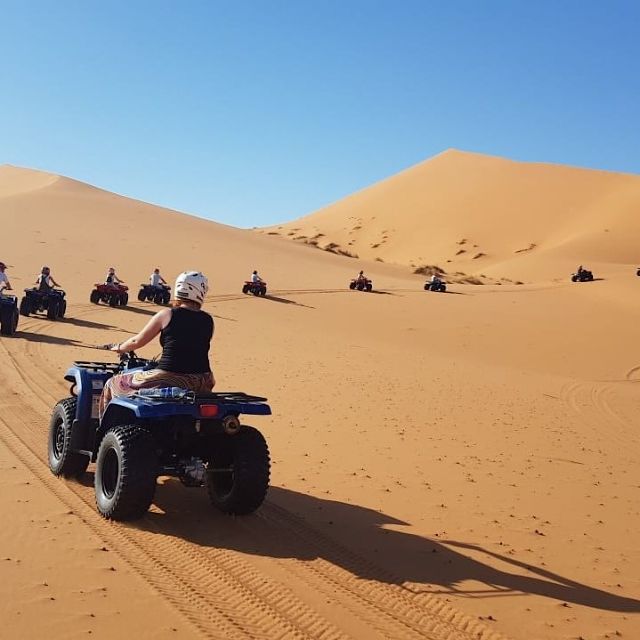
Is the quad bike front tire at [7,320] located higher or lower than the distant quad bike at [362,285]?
lower

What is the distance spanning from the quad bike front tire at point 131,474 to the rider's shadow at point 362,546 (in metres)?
0.18

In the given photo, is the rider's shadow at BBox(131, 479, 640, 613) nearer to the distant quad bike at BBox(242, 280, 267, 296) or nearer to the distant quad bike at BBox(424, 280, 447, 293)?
the distant quad bike at BBox(242, 280, 267, 296)

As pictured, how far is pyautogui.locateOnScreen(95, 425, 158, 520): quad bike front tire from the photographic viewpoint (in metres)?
5.32

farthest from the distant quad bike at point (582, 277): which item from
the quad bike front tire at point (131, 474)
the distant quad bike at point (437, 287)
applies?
the quad bike front tire at point (131, 474)

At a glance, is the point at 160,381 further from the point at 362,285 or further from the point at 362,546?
the point at 362,285

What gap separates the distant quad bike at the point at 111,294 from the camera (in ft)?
75.8

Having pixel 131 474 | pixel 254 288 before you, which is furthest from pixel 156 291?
pixel 131 474

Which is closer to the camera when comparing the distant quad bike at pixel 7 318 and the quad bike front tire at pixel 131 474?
the quad bike front tire at pixel 131 474

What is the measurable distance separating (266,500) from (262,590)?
77.1 inches

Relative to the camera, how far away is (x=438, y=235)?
69.1 metres

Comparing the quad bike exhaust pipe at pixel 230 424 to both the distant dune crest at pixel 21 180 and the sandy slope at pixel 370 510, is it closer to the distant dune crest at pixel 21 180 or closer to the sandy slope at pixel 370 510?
the sandy slope at pixel 370 510

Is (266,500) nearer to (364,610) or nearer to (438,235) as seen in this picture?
(364,610)

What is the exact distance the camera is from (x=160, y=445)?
579 centimetres

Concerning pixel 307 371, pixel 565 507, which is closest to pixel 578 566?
pixel 565 507
